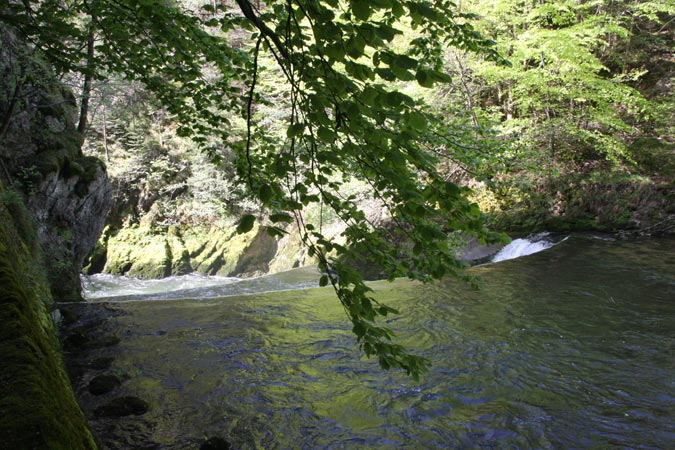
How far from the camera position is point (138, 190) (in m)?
19.5

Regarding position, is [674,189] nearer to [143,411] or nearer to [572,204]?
[572,204]

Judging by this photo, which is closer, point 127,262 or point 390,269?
point 390,269

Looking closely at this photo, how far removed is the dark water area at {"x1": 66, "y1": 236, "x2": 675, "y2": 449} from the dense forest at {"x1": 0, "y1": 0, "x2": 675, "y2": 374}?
133 centimetres

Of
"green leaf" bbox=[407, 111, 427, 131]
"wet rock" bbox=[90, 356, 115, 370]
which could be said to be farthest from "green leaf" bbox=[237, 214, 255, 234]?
"wet rock" bbox=[90, 356, 115, 370]

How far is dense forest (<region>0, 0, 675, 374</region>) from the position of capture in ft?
6.29

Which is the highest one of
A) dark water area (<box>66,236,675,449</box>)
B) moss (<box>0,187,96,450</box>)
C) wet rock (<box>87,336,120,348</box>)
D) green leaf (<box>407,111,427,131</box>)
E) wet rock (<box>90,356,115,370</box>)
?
green leaf (<box>407,111,427,131</box>)

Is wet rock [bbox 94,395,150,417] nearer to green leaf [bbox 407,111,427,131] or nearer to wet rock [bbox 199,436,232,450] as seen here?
wet rock [bbox 199,436,232,450]

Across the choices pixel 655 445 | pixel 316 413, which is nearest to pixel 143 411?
pixel 316 413

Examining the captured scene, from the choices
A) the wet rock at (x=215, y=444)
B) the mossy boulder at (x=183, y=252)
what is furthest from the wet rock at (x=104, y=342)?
the mossy boulder at (x=183, y=252)

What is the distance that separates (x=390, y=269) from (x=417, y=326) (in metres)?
5.42

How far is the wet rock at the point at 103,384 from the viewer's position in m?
5.44

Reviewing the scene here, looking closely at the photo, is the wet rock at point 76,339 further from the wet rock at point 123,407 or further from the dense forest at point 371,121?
the dense forest at point 371,121

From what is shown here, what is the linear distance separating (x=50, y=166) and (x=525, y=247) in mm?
13657

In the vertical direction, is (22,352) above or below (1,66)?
below
